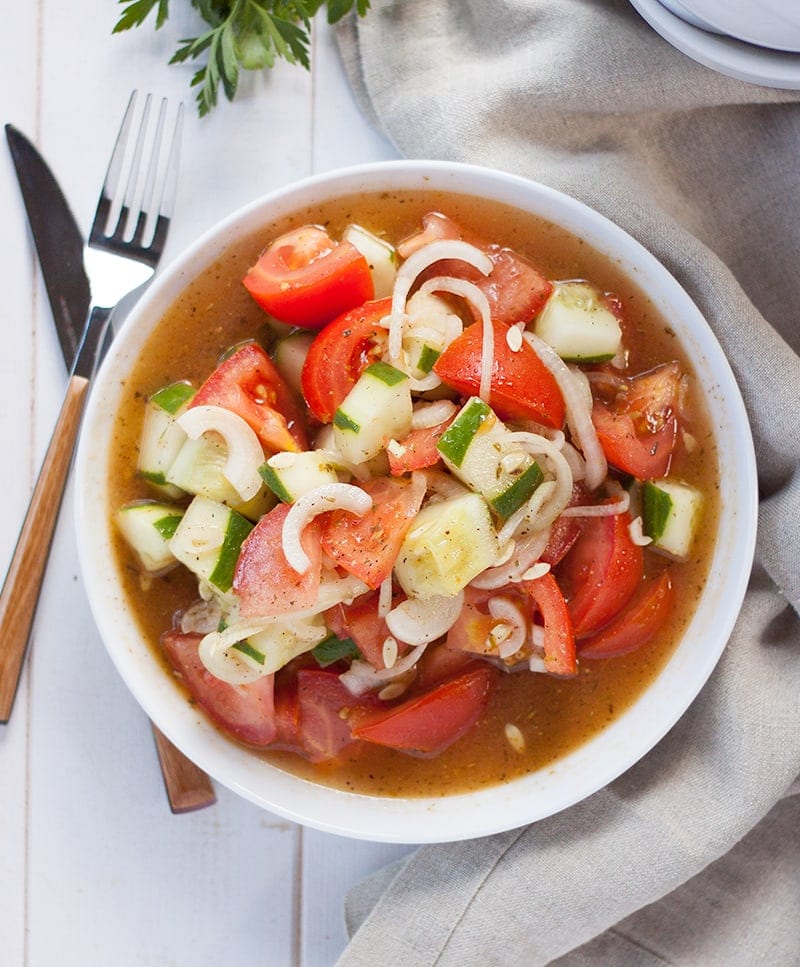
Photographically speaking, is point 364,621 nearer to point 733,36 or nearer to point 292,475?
point 292,475

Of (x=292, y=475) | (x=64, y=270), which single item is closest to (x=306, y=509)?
(x=292, y=475)

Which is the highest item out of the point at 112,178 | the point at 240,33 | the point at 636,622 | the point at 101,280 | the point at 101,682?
the point at 240,33

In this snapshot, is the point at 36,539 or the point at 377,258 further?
the point at 36,539

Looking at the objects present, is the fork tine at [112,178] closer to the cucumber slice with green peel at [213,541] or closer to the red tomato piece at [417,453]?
the cucumber slice with green peel at [213,541]

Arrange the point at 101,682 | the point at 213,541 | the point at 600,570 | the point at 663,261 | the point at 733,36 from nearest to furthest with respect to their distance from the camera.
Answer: the point at 733,36, the point at 213,541, the point at 600,570, the point at 663,261, the point at 101,682

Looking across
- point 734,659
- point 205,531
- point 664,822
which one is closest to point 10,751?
point 205,531

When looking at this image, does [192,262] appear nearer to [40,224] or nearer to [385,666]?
[40,224]

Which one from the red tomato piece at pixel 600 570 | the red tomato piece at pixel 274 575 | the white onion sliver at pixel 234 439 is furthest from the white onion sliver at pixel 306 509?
the red tomato piece at pixel 600 570
